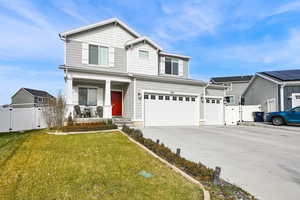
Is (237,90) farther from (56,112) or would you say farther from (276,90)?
(56,112)

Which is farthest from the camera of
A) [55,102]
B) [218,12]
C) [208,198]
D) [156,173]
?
[218,12]

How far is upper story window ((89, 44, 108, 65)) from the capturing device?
13447 millimetres

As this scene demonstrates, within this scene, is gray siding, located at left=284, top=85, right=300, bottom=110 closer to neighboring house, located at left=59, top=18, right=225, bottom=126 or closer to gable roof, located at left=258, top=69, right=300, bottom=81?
gable roof, located at left=258, top=69, right=300, bottom=81

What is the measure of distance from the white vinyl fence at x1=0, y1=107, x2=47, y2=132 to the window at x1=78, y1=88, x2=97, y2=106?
115 inches

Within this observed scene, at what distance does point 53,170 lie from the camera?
4152 mm

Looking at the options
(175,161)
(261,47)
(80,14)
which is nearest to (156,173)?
(175,161)

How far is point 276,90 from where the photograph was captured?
1678 cm

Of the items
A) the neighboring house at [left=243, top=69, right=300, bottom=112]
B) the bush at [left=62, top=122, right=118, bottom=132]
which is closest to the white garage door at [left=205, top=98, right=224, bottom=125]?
the neighboring house at [left=243, top=69, right=300, bottom=112]

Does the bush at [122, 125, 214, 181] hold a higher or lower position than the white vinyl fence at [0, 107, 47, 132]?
lower

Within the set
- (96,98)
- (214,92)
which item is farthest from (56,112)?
(214,92)

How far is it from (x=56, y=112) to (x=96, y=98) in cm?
329

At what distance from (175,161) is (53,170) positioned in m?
2.95

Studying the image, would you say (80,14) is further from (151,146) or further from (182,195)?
(182,195)

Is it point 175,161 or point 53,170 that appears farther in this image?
point 175,161
